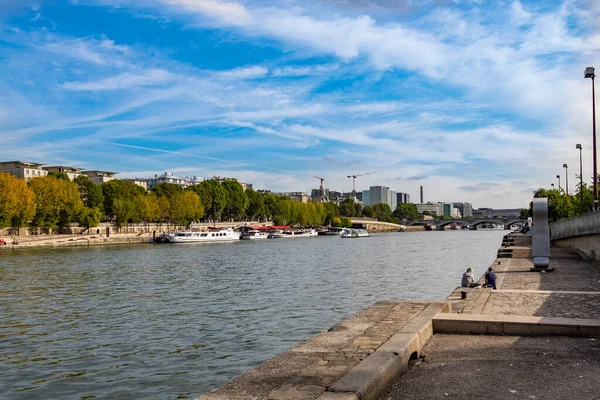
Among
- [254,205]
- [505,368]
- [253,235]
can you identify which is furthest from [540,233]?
[254,205]

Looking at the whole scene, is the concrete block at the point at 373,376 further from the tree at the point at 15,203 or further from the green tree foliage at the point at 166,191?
the green tree foliage at the point at 166,191

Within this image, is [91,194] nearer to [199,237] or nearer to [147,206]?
[147,206]

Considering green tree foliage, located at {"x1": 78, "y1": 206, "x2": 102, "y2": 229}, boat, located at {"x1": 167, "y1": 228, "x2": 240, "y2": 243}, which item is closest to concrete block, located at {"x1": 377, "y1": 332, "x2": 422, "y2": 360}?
green tree foliage, located at {"x1": 78, "y1": 206, "x2": 102, "y2": 229}

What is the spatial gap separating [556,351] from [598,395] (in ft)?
8.15

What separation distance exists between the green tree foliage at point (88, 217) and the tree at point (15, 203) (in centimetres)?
1324

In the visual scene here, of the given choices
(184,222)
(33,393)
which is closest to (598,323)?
(33,393)

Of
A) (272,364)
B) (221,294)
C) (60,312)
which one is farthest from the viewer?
(221,294)

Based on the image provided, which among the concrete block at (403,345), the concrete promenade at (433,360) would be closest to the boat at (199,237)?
the concrete promenade at (433,360)

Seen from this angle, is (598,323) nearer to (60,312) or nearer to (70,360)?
(70,360)

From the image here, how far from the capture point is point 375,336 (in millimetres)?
Answer: 10586

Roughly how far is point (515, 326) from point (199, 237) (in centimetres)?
10806

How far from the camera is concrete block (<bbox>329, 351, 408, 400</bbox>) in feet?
23.9

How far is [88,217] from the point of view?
108625 millimetres

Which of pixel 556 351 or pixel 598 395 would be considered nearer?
pixel 598 395
